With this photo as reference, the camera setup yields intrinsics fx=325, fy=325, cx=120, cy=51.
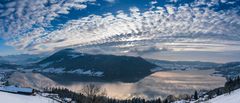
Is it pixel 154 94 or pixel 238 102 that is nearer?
pixel 238 102

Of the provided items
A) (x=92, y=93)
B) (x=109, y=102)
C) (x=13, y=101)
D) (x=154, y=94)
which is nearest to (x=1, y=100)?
(x=13, y=101)

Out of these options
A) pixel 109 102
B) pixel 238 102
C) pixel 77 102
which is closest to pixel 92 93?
pixel 238 102

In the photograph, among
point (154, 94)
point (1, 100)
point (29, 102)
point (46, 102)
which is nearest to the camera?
point (1, 100)

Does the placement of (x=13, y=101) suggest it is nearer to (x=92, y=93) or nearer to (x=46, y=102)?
(x=46, y=102)

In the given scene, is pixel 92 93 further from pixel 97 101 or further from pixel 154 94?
pixel 154 94

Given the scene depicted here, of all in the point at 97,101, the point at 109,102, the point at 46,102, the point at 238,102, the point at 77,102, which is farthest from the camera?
the point at 109,102

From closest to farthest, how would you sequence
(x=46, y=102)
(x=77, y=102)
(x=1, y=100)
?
(x=1, y=100), (x=46, y=102), (x=77, y=102)

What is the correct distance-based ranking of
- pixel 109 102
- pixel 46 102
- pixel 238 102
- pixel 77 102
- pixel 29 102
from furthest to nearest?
pixel 109 102 → pixel 77 102 → pixel 46 102 → pixel 29 102 → pixel 238 102

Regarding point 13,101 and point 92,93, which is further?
point 92,93
